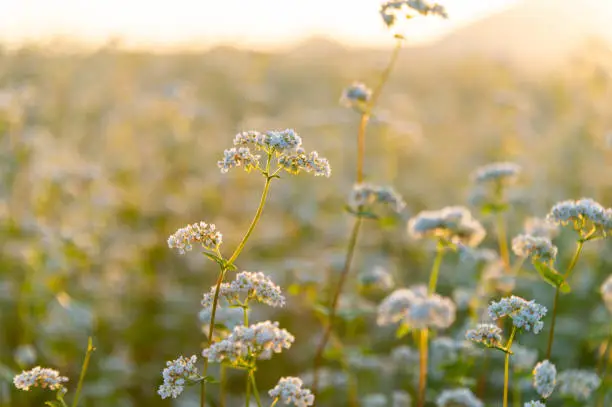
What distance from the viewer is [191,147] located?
43.3ft

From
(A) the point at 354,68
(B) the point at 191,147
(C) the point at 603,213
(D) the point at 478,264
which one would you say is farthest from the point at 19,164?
(A) the point at 354,68

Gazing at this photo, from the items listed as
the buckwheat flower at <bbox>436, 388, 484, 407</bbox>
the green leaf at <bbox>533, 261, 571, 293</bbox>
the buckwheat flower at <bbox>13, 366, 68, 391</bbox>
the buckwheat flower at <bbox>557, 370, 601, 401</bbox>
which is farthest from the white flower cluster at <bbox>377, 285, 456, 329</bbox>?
the buckwheat flower at <bbox>13, 366, 68, 391</bbox>

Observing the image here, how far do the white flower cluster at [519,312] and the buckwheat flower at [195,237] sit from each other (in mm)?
1331

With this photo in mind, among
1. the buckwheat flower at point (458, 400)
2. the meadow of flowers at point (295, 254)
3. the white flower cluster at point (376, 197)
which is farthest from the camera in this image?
the white flower cluster at point (376, 197)

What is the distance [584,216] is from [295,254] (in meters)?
6.56

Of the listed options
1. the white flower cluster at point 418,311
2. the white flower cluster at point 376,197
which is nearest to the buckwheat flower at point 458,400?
the white flower cluster at point 418,311

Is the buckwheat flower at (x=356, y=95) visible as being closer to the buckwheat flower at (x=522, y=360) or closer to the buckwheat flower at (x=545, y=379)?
the buckwheat flower at (x=522, y=360)

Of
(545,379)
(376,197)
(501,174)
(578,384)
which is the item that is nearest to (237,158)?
(545,379)

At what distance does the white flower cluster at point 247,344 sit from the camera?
2.81 m

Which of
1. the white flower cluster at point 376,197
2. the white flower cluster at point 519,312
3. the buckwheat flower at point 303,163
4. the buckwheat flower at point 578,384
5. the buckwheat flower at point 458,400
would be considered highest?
the white flower cluster at point 376,197

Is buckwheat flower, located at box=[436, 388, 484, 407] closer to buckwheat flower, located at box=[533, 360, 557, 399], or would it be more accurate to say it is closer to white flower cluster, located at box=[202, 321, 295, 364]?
buckwheat flower, located at box=[533, 360, 557, 399]

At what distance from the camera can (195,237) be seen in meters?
3.13

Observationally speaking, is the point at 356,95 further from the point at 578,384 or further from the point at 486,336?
the point at 578,384

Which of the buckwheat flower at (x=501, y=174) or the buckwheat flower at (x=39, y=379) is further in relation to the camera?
the buckwheat flower at (x=501, y=174)
